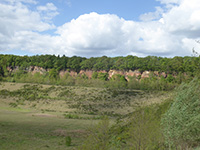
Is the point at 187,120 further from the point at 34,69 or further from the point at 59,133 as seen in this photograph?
the point at 34,69

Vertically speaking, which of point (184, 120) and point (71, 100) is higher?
point (184, 120)

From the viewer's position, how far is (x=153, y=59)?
424ft

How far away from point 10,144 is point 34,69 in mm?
134576

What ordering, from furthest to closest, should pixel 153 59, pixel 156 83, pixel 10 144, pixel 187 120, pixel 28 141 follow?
pixel 153 59
pixel 156 83
pixel 28 141
pixel 10 144
pixel 187 120

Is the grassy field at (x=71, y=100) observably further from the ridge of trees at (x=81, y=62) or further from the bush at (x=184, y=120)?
the ridge of trees at (x=81, y=62)

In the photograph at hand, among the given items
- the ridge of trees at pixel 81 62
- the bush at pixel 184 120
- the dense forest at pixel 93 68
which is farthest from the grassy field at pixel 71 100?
Answer: the ridge of trees at pixel 81 62

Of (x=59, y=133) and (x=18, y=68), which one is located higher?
(x=18, y=68)

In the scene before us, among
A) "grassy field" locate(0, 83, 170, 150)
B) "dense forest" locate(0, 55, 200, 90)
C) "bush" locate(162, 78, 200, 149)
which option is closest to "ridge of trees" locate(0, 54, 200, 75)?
"dense forest" locate(0, 55, 200, 90)

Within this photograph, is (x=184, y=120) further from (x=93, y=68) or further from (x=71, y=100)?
(x=93, y=68)

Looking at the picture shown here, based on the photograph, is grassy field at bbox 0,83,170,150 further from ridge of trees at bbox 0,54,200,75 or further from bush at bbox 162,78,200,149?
ridge of trees at bbox 0,54,200,75

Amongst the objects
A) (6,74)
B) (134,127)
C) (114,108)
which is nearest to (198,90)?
(134,127)

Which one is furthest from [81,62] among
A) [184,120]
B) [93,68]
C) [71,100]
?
[184,120]

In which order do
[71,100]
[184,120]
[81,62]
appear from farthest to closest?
[81,62], [71,100], [184,120]

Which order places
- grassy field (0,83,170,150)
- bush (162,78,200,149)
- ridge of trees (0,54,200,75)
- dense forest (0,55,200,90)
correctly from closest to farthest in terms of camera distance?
bush (162,78,200,149), grassy field (0,83,170,150), dense forest (0,55,200,90), ridge of trees (0,54,200,75)
